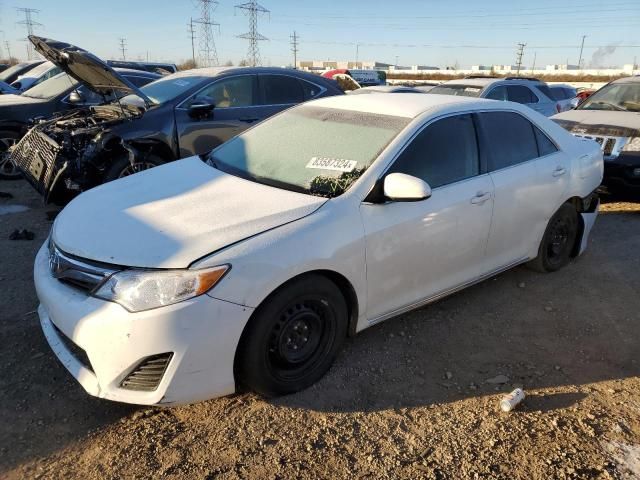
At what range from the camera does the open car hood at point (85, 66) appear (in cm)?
559

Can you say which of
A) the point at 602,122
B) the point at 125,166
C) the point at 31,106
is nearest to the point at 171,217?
the point at 125,166

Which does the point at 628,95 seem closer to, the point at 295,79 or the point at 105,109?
the point at 295,79

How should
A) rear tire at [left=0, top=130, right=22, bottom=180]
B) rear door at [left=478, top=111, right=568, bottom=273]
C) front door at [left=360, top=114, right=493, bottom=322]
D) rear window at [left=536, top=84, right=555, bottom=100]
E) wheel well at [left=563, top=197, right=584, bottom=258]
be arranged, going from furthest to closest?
1. rear window at [left=536, top=84, right=555, bottom=100]
2. rear tire at [left=0, top=130, right=22, bottom=180]
3. wheel well at [left=563, top=197, right=584, bottom=258]
4. rear door at [left=478, top=111, right=568, bottom=273]
5. front door at [left=360, top=114, right=493, bottom=322]

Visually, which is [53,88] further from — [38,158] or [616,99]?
[616,99]

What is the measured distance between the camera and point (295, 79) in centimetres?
730

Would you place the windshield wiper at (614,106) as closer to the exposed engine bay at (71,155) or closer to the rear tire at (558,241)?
the rear tire at (558,241)

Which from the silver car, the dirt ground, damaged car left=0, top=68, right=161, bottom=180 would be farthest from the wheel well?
damaged car left=0, top=68, right=161, bottom=180

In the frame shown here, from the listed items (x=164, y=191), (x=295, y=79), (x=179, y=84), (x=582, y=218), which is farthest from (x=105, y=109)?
(x=582, y=218)

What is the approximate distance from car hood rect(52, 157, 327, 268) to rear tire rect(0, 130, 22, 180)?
518 cm

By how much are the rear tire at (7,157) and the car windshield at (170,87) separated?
244 cm

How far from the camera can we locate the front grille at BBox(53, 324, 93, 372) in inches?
104

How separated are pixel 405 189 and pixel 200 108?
3.96 metres

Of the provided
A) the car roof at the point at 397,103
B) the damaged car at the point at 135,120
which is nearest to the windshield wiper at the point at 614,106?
the damaged car at the point at 135,120

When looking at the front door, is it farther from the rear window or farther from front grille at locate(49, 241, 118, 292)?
the rear window
